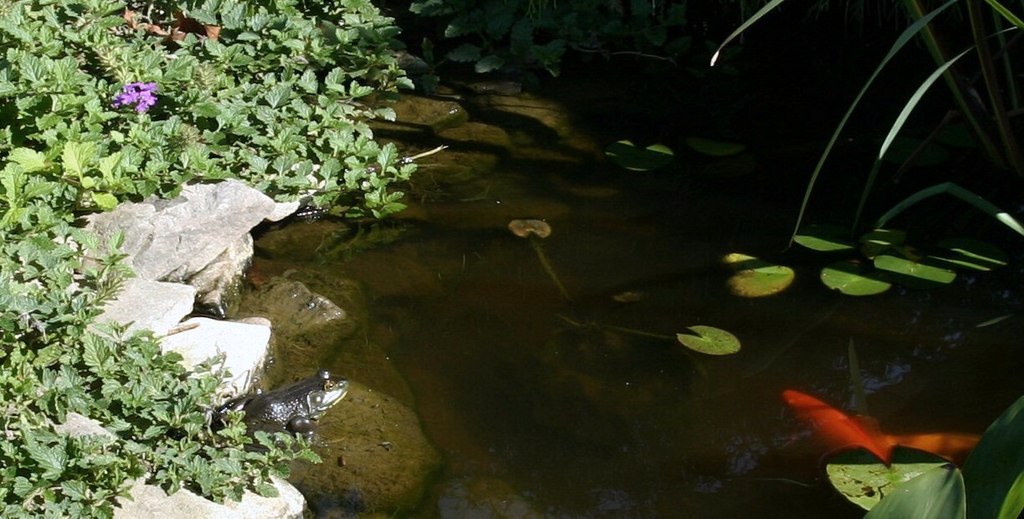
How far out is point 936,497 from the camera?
5.38 ft

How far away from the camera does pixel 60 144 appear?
3.42 m

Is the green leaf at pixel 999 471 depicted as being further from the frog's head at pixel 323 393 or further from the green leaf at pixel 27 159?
the green leaf at pixel 27 159

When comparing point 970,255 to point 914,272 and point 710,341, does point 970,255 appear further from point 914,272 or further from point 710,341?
point 710,341

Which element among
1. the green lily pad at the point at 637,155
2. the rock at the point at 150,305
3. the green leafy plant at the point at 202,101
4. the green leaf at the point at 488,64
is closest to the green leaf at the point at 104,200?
the green leafy plant at the point at 202,101

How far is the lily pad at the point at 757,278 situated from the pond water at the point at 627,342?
0.13ft

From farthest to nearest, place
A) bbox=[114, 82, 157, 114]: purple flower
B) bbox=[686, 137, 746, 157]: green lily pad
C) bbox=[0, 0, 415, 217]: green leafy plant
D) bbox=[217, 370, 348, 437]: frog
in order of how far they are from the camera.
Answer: bbox=[686, 137, 746, 157]: green lily pad, bbox=[114, 82, 157, 114]: purple flower, bbox=[0, 0, 415, 217]: green leafy plant, bbox=[217, 370, 348, 437]: frog

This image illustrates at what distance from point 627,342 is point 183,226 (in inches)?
58.9

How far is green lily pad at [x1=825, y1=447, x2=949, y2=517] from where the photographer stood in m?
2.70

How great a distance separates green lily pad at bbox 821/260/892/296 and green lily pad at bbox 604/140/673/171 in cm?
97

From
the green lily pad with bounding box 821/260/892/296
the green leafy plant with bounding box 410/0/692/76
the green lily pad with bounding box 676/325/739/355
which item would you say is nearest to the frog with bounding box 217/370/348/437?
the green lily pad with bounding box 676/325/739/355

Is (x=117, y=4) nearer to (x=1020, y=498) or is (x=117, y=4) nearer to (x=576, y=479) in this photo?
(x=576, y=479)

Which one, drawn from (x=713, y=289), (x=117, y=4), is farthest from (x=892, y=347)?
(x=117, y=4)

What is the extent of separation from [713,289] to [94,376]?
2003mm

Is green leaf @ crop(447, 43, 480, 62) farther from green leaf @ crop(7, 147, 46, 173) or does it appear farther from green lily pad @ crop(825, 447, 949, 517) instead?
green lily pad @ crop(825, 447, 949, 517)
